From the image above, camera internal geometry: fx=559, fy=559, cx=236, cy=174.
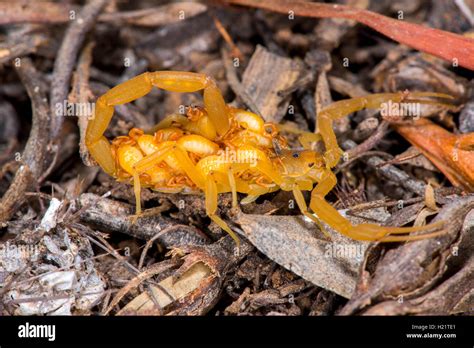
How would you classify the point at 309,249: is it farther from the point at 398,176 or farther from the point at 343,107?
the point at 343,107

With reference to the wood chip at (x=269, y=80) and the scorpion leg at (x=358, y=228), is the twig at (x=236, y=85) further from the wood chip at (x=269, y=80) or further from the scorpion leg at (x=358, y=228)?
the scorpion leg at (x=358, y=228)

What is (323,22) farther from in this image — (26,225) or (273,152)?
(26,225)

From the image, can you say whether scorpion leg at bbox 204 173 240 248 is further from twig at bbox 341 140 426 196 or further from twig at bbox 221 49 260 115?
twig at bbox 341 140 426 196

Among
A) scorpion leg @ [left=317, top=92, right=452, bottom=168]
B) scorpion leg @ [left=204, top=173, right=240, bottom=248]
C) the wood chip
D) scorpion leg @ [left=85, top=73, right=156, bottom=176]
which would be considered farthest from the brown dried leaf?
the wood chip

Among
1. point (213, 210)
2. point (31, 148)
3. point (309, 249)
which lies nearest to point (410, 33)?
point (309, 249)

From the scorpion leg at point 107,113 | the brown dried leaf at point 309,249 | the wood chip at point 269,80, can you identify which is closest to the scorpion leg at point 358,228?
the brown dried leaf at point 309,249

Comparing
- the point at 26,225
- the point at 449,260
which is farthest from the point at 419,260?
the point at 26,225
